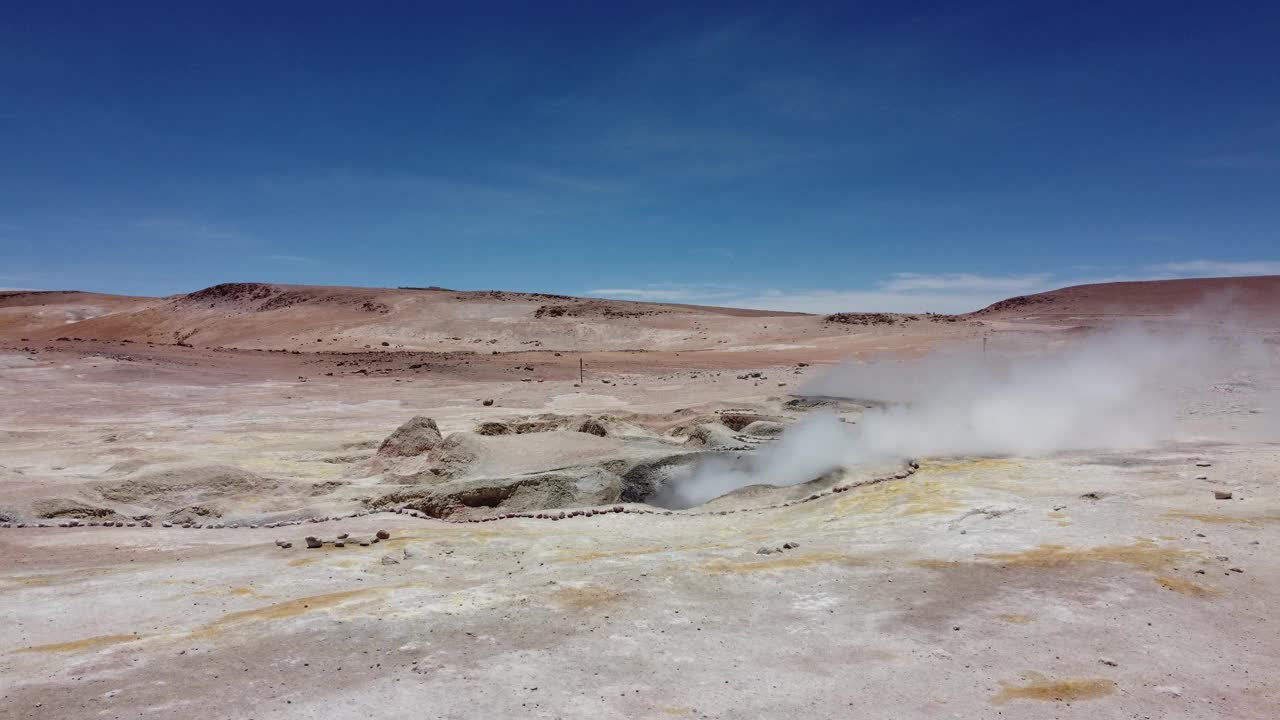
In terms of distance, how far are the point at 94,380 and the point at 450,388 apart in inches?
402

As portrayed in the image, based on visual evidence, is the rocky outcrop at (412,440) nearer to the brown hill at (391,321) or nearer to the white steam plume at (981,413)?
the white steam plume at (981,413)

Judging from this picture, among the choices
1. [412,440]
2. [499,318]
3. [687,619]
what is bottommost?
[687,619]

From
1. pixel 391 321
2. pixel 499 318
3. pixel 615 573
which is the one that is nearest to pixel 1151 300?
pixel 499 318

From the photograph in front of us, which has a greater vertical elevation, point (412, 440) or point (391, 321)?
point (391, 321)

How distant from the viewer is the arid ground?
4.79 m

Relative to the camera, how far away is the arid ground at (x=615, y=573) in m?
4.79

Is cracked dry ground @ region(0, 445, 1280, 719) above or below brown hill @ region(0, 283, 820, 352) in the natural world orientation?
below

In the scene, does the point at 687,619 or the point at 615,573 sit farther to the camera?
the point at 615,573

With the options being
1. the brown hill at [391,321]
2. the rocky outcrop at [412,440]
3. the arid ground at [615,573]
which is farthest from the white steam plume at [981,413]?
the brown hill at [391,321]

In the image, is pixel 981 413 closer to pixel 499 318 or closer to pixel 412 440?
pixel 412 440

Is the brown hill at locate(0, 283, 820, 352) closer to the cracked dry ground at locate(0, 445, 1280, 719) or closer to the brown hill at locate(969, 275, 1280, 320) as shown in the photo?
the brown hill at locate(969, 275, 1280, 320)

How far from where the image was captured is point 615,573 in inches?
276

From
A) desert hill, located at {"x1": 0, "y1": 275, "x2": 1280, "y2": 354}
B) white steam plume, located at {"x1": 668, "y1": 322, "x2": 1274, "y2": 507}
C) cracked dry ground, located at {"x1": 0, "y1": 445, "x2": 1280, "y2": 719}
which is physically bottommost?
cracked dry ground, located at {"x1": 0, "y1": 445, "x2": 1280, "y2": 719}

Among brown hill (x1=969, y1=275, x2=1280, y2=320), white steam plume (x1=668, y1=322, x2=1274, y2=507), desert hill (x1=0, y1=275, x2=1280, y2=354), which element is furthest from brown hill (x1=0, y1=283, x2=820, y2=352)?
white steam plume (x1=668, y1=322, x2=1274, y2=507)
